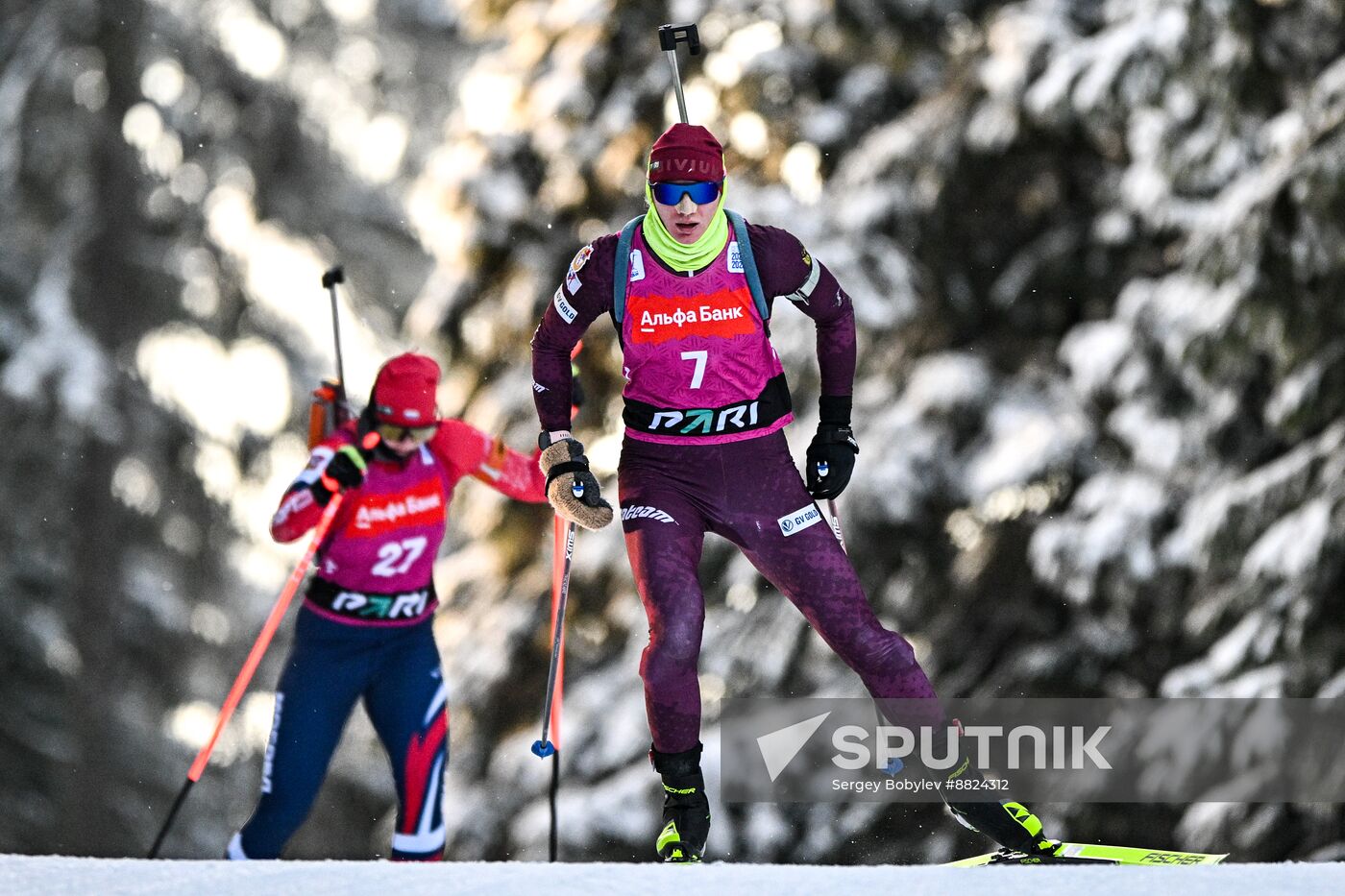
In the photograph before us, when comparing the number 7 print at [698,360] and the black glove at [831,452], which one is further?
the black glove at [831,452]

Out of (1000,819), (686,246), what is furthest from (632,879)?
(686,246)

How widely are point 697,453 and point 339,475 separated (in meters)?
1.62

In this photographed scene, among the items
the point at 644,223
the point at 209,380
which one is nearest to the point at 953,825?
the point at 644,223

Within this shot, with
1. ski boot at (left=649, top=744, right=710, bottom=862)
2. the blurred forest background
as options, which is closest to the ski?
ski boot at (left=649, top=744, right=710, bottom=862)

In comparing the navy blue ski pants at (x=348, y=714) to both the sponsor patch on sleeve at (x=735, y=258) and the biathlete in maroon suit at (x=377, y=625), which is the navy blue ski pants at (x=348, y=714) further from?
the sponsor patch on sleeve at (x=735, y=258)

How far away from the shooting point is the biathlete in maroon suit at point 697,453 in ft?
14.8

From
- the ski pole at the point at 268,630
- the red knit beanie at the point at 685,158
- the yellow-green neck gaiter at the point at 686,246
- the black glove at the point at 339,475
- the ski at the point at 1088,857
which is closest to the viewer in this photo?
the red knit beanie at the point at 685,158

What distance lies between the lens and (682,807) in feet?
14.9

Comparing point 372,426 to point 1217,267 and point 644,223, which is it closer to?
point 644,223

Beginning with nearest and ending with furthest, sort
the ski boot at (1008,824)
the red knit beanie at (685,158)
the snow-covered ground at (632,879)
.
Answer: the snow-covered ground at (632,879)
the red knit beanie at (685,158)
the ski boot at (1008,824)

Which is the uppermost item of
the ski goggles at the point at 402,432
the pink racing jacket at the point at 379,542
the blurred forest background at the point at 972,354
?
the blurred forest background at the point at 972,354

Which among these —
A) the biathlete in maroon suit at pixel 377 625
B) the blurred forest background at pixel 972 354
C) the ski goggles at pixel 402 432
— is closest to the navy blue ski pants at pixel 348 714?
the biathlete in maroon suit at pixel 377 625

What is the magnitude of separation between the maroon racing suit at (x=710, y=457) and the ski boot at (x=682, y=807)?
41mm

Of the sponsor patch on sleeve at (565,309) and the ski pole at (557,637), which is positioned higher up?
the sponsor patch on sleeve at (565,309)
